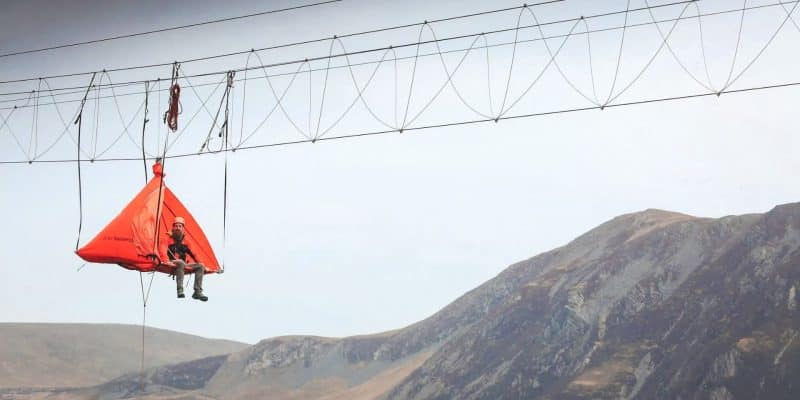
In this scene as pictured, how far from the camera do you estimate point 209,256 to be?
109ft

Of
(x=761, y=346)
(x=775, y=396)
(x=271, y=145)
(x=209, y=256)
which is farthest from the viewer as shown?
(x=761, y=346)

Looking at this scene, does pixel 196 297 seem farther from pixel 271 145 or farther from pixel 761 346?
pixel 761 346

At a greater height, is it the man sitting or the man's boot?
the man sitting

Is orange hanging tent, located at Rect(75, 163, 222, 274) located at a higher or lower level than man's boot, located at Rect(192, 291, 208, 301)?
higher

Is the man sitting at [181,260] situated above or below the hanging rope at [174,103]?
below

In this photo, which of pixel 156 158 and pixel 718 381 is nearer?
pixel 156 158

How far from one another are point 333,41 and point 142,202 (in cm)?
876

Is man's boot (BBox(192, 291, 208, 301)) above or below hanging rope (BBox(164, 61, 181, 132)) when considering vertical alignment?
below

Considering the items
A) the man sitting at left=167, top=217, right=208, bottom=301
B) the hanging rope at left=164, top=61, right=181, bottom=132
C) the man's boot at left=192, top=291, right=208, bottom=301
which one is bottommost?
the man's boot at left=192, top=291, right=208, bottom=301

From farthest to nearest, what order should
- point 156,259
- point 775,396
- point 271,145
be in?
point 775,396 < point 271,145 < point 156,259

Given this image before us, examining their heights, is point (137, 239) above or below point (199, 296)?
above

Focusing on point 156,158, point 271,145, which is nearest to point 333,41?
point 271,145

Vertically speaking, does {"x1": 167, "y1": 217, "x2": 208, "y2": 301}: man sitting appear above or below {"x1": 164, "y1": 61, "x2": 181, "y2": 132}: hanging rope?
below

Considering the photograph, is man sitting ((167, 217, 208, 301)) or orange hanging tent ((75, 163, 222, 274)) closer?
orange hanging tent ((75, 163, 222, 274))
